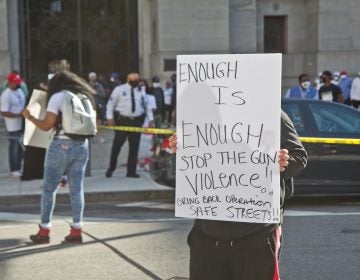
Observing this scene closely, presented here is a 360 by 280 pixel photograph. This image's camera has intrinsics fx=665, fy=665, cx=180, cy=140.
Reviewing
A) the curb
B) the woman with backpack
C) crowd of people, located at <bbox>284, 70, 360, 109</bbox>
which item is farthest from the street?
crowd of people, located at <bbox>284, 70, 360, 109</bbox>

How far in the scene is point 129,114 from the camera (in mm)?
11156

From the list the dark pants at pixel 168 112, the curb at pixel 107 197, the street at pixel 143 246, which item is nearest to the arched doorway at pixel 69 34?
the dark pants at pixel 168 112

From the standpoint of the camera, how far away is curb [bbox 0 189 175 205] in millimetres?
9664

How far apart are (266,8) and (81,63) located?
6826 mm

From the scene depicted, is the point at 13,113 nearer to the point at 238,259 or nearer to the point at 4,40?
the point at 238,259

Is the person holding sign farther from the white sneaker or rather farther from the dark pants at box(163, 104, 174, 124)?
the dark pants at box(163, 104, 174, 124)

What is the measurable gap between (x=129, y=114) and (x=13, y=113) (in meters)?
1.98

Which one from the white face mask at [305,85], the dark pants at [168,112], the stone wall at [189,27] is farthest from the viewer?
the stone wall at [189,27]

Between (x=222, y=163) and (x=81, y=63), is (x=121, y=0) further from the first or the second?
(x=222, y=163)

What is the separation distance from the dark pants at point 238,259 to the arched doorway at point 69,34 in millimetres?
19200

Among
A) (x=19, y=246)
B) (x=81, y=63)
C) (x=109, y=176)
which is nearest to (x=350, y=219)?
(x=19, y=246)

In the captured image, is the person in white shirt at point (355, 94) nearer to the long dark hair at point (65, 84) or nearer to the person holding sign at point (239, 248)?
the long dark hair at point (65, 84)

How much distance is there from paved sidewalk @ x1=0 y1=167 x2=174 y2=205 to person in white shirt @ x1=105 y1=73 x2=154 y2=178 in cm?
44

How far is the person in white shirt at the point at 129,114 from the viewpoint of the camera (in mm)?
11125
